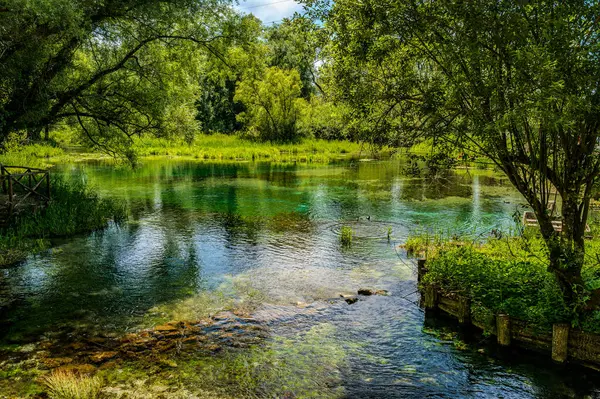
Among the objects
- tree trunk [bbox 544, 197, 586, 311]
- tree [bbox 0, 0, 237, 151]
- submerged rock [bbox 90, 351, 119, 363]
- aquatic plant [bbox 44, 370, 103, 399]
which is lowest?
submerged rock [bbox 90, 351, 119, 363]

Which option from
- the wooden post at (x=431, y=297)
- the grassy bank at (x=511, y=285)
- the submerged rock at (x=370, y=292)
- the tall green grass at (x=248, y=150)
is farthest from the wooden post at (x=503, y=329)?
the tall green grass at (x=248, y=150)

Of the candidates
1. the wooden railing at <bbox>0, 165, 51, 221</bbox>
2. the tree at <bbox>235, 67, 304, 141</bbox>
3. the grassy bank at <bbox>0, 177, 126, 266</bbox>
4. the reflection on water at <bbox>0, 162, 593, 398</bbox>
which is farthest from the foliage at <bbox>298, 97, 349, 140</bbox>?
the wooden railing at <bbox>0, 165, 51, 221</bbox>

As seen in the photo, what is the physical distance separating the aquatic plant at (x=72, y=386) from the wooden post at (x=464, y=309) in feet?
29.1

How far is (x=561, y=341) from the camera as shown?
10.1 m

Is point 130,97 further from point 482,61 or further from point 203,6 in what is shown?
point 482,61

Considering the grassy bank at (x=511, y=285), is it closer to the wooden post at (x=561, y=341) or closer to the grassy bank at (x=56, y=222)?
the wooden post at (x=561, y=341)

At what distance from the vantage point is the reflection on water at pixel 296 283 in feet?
33.1

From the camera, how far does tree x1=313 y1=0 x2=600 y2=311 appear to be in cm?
816

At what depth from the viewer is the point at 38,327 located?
40.1 feet

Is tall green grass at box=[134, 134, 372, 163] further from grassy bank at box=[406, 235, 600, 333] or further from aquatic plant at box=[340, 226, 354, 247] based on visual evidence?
grassy bank at box=[406, 235, 600, 333]

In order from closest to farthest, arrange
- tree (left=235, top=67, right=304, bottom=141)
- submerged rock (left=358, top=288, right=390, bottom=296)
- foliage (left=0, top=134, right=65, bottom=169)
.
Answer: submerged rock (left=358, top=288, right=390, bottom=296), foliage (left=0, top=134, right=65, bottom=169), tree (left=235, top=67, right=304, bottom=141)

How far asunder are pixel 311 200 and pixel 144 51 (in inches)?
589

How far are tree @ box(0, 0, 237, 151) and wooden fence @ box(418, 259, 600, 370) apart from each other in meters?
14.1

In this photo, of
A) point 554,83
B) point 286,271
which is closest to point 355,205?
point 286,271
